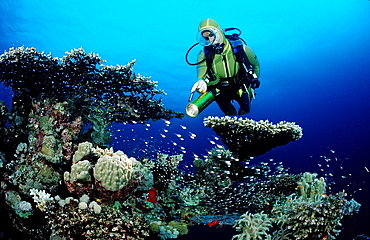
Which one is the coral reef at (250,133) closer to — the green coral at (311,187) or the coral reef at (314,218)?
the green coral at (311,187)

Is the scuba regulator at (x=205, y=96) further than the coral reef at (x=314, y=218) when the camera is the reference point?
No

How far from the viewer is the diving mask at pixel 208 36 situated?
13.2 ft

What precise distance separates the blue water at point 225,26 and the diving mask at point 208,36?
15.8 feet

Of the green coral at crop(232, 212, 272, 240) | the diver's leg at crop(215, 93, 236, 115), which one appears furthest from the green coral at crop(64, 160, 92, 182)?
the green coral at crop(232, 212, 272, 240)

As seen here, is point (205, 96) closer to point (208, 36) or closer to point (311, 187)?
point (208, 36)

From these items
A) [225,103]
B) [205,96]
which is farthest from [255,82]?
[205,96]

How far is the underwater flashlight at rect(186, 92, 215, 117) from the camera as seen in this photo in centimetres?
324

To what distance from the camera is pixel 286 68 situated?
3594 centimetres

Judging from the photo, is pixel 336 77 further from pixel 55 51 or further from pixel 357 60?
pixel 55 51

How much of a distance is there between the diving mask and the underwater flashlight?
128 cm

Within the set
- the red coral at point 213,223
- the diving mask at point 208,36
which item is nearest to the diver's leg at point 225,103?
the diving mask at point 208,36

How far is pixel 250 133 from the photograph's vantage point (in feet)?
18.5

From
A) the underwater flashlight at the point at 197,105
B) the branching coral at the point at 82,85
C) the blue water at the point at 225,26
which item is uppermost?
the blue water at the point at 225,26

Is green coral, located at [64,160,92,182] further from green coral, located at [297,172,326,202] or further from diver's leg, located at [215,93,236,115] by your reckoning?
green coral, located at [297,172,326,202]
